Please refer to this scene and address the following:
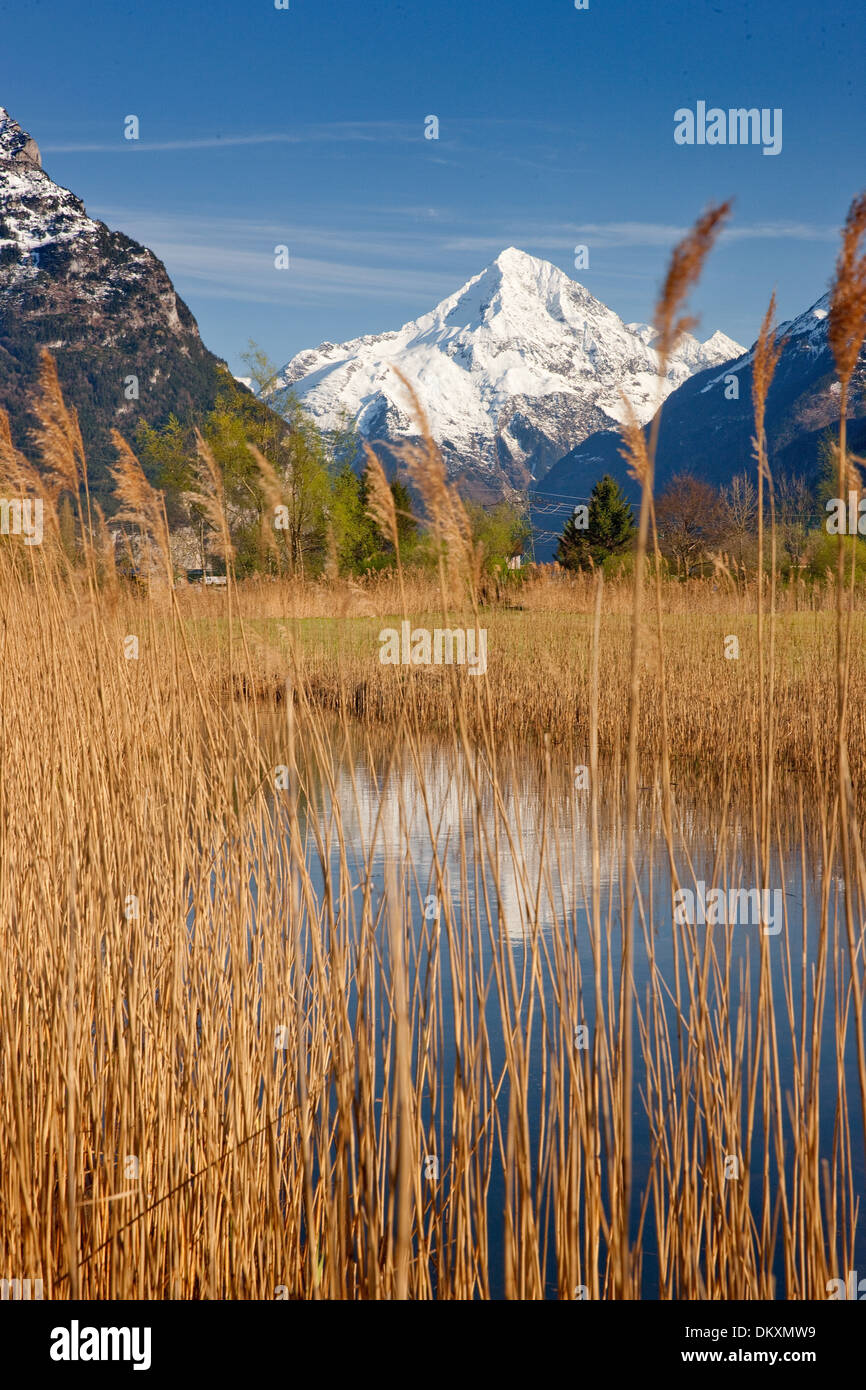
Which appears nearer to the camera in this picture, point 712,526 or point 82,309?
point 712,526

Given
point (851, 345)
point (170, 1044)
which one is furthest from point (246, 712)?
point (851, 345)

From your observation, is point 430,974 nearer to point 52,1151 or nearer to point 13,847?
point 52,1151

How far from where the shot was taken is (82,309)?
214ft

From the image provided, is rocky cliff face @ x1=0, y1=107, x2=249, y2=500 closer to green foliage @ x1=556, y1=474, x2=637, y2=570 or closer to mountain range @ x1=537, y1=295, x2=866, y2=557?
green foliage @ x1=556, y1=474, x2=637, y2=570

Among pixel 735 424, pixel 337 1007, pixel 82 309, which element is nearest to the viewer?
pixel 337 1007

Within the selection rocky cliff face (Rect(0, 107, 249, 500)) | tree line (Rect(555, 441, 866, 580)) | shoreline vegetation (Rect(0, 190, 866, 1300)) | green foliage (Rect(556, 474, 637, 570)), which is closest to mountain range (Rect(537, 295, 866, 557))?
rocky cliff face (Rect(0, 107, 249, 500))

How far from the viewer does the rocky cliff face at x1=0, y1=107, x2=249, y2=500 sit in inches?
2005

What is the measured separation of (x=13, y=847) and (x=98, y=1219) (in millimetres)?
834

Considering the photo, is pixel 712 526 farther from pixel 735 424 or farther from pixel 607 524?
pixel 735 424

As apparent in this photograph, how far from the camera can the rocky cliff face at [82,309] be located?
167 feet

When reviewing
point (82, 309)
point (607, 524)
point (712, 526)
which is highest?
point (82, 309)

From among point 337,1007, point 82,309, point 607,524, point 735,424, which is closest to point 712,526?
point 607,524

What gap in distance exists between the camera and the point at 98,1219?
1.69 meters

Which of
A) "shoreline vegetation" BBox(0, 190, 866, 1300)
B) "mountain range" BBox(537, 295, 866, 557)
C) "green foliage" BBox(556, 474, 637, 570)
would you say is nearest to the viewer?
"shoreline vegetation" BBox(0, 190, 866, 1300)
